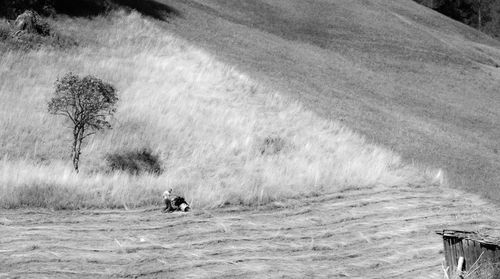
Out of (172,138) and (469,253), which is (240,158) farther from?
(469,253)

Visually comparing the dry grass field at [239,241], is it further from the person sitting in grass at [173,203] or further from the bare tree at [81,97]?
the bare tree at [81,97]

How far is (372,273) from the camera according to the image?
40.9 ft

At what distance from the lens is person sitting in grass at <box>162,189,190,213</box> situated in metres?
13.8

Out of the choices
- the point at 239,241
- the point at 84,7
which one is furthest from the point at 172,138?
the point at 84,7

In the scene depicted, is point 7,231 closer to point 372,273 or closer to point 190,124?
point 372,273

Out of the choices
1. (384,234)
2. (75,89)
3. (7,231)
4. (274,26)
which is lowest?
(7,231)

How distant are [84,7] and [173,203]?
915 inches

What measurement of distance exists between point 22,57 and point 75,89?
987 centimetres

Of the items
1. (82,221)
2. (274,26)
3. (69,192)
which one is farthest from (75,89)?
(274,26)

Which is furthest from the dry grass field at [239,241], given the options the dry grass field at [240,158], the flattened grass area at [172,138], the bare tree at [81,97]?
the bare tree at [81,97]

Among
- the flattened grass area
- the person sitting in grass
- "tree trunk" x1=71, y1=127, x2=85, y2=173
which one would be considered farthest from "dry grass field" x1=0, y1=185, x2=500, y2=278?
"tree trunk" x1=71, y1=127, x2=85, y2=173

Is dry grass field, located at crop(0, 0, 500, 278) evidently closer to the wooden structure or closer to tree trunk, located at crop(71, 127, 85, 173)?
tree trunk, located at crop(71, 127, 85, 173)

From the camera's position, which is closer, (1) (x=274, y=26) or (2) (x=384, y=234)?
(2) (x=384, y=234)

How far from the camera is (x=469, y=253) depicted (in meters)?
11.6
